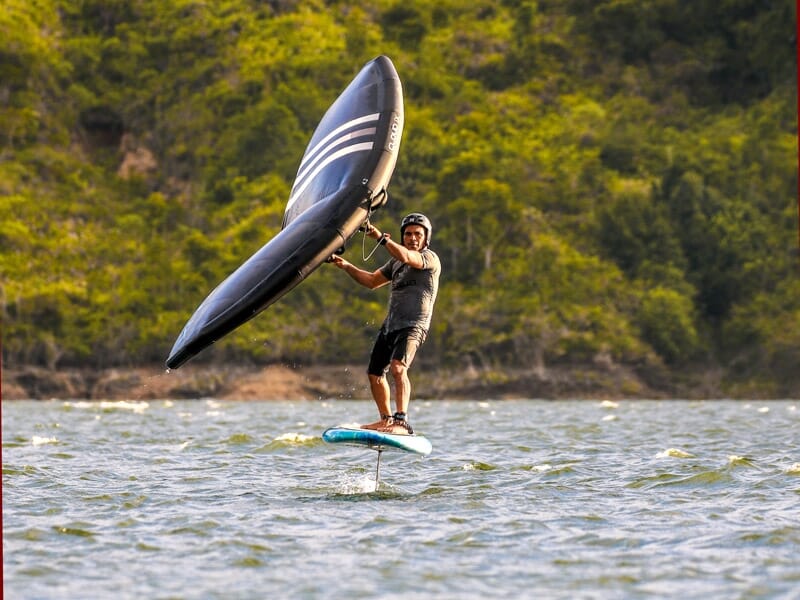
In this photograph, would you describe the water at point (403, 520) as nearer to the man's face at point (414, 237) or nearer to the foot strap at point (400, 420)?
the foot strap at point (400, 420)

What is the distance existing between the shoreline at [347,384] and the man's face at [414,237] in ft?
146

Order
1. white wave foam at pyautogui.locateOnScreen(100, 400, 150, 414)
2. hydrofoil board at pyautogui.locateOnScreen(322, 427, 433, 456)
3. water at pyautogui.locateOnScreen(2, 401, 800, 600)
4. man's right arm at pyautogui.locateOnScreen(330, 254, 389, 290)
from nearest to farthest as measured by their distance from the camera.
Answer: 1. water at pyautogui.locateOnScreen(2, 401, 800, 600)
2. hydrofoil board at pyautogui.locateOnScreen(322, 427, 433, 456)
3. man's right arm at pyautogui.locateOnScreen(330, 254, 389, 290)
4. white wave foam at pyautogui.locateOnScreen(100, 400, 150, 414)

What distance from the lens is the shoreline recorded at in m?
59.1

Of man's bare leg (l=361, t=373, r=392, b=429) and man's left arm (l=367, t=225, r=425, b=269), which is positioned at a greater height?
man's left arm (l=367, t=225, r=425, b=269)

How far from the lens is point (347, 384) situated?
60062 mm

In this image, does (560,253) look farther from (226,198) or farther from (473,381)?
(226,198)

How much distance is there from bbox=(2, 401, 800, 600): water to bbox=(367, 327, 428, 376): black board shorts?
52.0 inches

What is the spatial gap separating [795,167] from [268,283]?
55.7 meters

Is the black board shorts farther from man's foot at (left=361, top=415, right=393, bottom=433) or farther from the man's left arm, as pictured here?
the man's left arm

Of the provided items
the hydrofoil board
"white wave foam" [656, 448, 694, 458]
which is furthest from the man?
"white wave foam" [656, 448, 694, 458]

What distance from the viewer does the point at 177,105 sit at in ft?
229

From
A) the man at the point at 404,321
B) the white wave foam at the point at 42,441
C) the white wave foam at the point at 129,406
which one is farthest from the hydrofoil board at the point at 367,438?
the white wave foam at the point at 129,406

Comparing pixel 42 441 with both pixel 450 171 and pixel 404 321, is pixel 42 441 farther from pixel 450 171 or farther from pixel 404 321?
pixel 450 171

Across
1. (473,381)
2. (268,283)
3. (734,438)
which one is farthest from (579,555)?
(473,381)
